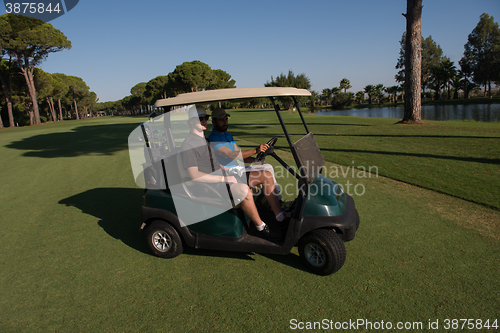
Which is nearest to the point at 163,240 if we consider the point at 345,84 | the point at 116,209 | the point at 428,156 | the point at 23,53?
the point at 116,209

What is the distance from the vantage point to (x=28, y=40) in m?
28.9

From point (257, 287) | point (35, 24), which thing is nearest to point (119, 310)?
point (257, 287)

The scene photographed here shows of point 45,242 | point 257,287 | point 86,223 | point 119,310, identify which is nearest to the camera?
point 119,310

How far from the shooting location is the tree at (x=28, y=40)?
27969 millimetres

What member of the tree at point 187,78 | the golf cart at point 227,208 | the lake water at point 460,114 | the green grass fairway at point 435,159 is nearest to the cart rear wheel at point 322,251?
the golf cart at point 227,208

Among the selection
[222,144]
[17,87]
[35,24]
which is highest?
[35,24]

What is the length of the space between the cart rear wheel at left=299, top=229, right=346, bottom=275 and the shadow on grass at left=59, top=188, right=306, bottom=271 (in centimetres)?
18

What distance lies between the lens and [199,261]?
3381 mm

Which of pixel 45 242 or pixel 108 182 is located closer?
pixel 45 242

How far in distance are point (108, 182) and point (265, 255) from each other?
5107mm

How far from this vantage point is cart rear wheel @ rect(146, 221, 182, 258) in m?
3.40

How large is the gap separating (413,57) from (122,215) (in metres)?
16.4

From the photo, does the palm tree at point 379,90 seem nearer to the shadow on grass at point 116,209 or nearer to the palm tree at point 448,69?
the palm tree at point 448,69

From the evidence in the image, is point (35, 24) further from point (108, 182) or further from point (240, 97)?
point (240, 97)
